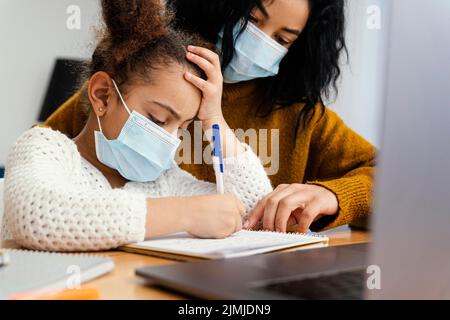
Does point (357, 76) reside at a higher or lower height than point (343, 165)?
higher

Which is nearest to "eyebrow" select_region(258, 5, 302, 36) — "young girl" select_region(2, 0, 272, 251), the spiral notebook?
"young girl" select_region(2, 0, 272, 251)

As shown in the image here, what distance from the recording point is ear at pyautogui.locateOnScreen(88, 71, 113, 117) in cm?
100

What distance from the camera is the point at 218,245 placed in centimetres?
67

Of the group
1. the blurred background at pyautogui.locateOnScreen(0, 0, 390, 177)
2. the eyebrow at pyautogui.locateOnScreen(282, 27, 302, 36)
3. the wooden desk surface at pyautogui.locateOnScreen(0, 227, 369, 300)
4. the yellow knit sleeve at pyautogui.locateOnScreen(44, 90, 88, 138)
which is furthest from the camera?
the blurred background at pyautogui.locateOnScreen(0, 0, 390, 177)

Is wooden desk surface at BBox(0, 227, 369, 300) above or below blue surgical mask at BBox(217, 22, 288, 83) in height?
below

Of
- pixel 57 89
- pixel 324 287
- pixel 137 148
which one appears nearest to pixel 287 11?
pixel 137 148

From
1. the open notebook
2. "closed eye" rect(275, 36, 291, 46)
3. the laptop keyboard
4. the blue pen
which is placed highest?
"closed eye" rect(275, 36, 291, 46)

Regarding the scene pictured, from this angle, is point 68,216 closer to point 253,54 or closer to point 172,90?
point 172,90

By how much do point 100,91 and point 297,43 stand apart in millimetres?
517

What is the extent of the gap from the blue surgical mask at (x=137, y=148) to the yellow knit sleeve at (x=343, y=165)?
0.29 m

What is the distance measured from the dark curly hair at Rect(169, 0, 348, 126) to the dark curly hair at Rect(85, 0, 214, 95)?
0.15 meters

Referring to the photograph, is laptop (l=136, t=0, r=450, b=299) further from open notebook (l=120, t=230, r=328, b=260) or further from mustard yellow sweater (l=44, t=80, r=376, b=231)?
mustard yellow sweater (l=44, t=80, r=376, b=231)

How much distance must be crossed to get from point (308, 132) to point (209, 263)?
0.86 meters

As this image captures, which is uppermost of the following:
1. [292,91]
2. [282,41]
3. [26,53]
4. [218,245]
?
[26,53]
